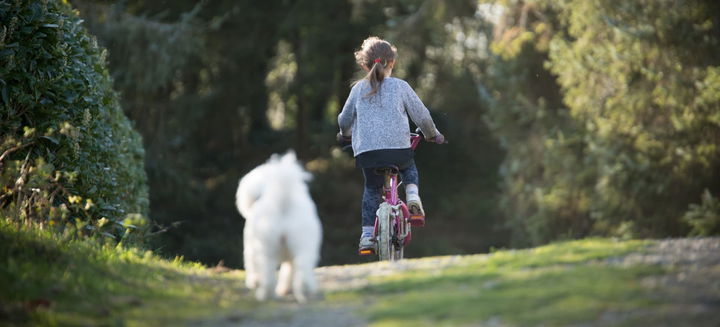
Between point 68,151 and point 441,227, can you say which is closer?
point 68,151

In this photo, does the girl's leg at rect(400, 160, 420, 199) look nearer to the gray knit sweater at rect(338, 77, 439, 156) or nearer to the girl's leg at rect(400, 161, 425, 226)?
the girl's leg at rect(400, 161, 425, 226)

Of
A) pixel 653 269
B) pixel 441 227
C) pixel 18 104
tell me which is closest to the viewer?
pixel 653 269

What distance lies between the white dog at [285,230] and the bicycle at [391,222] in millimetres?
2337

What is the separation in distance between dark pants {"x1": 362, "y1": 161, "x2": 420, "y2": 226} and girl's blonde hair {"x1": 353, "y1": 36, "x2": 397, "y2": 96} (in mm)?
796

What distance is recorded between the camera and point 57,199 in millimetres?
7750

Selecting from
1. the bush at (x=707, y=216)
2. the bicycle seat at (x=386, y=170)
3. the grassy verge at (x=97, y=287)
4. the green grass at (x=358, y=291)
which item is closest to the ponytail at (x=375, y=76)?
the bicycle seat at (x=386, y=170)

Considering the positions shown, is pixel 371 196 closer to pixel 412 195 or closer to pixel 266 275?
pixel 412 195

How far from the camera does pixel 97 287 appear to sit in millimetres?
5289

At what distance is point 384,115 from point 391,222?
0.96 meters

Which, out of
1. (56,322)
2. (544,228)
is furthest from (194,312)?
(544,228)

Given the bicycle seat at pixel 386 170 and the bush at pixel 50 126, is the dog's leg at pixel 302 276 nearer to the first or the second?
the bush at pixel 50 126

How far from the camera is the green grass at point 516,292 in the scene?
4328 millimetres

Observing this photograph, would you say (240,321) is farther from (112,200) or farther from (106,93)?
(106,93)

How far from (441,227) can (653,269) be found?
65.8 feet
